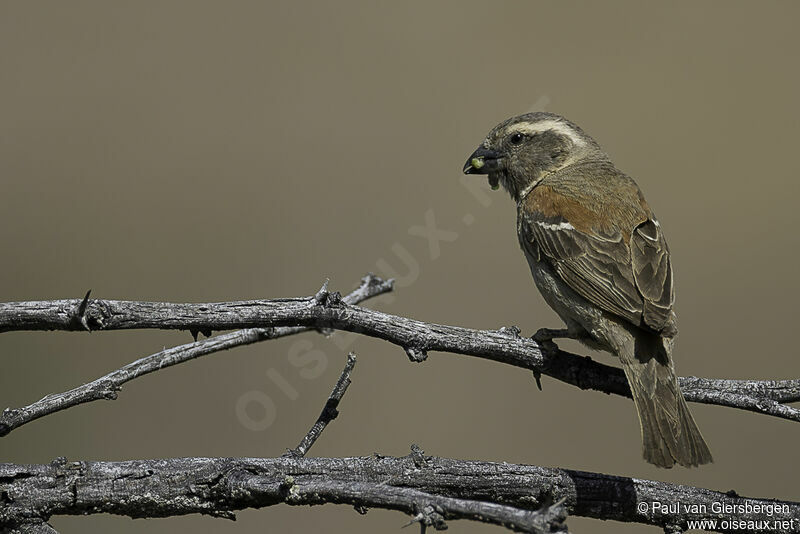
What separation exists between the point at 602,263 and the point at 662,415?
1.03 meters

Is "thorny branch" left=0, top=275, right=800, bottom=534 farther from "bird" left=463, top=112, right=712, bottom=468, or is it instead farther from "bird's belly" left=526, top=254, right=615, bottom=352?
"bird's belly" left=526, top=254, right=615, bottom=352

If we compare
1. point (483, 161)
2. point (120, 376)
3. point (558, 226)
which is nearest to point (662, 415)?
point (558, 226)

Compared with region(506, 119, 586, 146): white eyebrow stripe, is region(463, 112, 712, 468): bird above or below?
below

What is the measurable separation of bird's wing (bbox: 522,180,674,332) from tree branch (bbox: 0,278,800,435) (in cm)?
53

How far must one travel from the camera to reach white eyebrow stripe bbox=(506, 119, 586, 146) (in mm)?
6273

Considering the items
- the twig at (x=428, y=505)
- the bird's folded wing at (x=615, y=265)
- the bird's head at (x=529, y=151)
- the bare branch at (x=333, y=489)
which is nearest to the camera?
the twig at (x=428, y=505)

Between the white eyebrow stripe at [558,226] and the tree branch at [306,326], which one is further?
the white eyebrow stripe at [558,226]

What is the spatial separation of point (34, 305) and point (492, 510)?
1843mm

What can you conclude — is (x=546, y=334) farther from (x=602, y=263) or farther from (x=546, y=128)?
(x=546, y=128)

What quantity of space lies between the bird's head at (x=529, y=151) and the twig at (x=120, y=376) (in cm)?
209

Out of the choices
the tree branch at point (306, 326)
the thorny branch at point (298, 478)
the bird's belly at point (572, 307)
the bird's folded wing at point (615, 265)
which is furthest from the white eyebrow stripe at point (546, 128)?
the thorny branch at point (298, 478)

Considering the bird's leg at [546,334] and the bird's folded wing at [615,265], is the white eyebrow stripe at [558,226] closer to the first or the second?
the bird's folded wing at [615,265]

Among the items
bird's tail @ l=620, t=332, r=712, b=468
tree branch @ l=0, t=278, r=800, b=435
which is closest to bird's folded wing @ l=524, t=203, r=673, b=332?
bird's tail @ l=620, t=332, r=712, b=468

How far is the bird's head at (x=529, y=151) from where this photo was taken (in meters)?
6.23
